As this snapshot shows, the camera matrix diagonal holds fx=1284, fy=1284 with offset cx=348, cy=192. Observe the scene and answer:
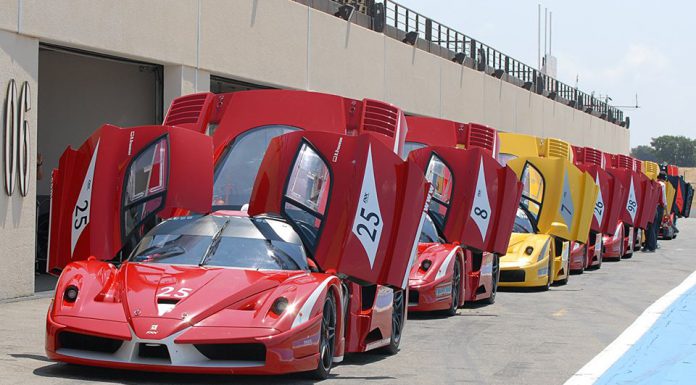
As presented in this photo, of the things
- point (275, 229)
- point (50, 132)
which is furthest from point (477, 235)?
point (50, 132)

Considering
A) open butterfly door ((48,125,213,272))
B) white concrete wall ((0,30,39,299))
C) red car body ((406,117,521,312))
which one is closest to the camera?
open butterfly door ((48,125,213,272))

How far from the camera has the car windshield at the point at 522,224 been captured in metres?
21.5

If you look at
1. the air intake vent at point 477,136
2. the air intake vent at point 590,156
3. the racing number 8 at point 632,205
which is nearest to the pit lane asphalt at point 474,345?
the air intake vent at point 477,136

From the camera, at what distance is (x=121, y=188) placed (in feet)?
34.5

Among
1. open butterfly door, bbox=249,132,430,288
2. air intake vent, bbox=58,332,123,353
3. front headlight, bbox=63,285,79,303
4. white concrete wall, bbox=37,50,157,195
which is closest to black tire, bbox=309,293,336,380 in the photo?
Answer: open butterfly door, bbox=249,132,430,288

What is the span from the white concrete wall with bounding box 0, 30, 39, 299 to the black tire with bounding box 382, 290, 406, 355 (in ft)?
19.2

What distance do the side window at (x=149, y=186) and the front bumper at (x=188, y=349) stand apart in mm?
1852

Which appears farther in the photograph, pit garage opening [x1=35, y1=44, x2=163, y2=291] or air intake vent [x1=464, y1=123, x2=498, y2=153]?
pit garage opening [x1=35, y1=44, x2=163, y2=291]

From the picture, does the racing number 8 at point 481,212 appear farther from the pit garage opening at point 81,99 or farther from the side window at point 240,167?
the pit garage opening at point 81,99

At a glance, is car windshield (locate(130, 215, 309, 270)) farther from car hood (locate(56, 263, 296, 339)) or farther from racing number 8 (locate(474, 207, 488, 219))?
racing number 8 (locate(474, 207, 488, 219))

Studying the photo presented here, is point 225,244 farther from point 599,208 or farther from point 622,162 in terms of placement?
point 622,162

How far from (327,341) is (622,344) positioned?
14.1ft

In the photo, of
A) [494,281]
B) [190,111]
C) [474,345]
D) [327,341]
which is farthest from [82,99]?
[327,341]

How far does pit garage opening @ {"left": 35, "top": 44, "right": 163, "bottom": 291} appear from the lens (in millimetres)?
22859
